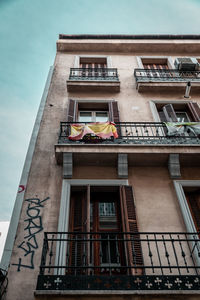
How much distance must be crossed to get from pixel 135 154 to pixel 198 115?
356 centimetres

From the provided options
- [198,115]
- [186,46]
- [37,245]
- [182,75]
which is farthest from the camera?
[186,46]

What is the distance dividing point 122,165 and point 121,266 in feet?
9.81

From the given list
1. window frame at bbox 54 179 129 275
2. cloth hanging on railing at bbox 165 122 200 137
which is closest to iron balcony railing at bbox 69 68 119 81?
cloth hanging on railing at bbox 165 122 200 137

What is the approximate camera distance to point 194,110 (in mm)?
8953

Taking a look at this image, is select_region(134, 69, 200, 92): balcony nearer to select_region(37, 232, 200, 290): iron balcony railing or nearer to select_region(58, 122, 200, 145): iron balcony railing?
select_region(58, 122, 200, 145): iron balcony railing

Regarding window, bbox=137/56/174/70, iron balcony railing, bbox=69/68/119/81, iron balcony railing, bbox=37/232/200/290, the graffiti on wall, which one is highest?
window, bbox=137/56/174/70

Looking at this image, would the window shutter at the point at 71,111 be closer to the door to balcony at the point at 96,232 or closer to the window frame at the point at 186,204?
the door to balcony at the point at 96,232

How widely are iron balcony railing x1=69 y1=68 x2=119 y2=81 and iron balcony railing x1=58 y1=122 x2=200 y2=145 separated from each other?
10.9 ft

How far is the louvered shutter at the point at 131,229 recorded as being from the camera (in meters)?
5.02

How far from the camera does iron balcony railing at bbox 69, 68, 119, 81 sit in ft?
34.4

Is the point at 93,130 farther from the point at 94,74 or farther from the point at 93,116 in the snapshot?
the point at 94,74

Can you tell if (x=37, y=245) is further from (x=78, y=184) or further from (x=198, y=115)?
(x=198, y=115)

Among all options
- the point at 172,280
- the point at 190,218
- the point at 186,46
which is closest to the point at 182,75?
the point at 186,46

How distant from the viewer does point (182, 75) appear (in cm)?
1115
